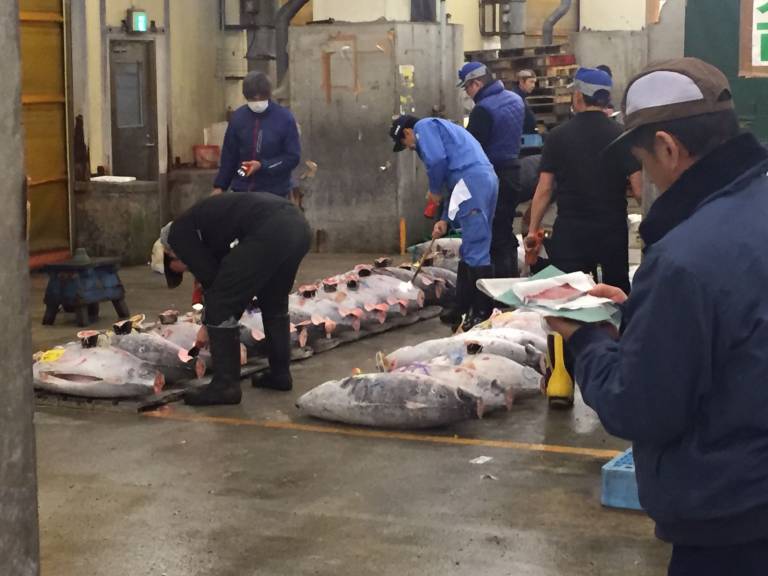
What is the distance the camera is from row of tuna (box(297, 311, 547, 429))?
23.9ft

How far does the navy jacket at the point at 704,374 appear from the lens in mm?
2650

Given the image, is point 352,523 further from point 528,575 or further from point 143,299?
point 143,299

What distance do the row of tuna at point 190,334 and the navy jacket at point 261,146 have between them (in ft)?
3.01

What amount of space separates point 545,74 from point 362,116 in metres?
8.11

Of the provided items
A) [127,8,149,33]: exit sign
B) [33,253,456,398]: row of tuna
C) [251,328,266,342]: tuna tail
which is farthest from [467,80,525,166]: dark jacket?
[127,8,149,33]: exit sign

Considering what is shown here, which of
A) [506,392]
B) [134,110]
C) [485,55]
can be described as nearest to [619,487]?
[506,392]

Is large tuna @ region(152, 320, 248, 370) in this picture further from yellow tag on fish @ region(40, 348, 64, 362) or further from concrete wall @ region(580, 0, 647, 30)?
concrete wall @ region(580, 0, 647, 30)

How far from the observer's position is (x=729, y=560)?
108 inches

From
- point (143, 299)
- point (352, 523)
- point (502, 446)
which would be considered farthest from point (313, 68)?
point (352, 523)

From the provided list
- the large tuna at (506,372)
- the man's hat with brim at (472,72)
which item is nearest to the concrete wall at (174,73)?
the man's hat with brim at (472,72)

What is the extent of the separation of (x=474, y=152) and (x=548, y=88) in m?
13.2

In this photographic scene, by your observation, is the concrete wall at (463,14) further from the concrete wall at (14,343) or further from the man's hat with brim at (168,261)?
the concrete wall at (14,343)

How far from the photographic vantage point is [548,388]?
7.92m

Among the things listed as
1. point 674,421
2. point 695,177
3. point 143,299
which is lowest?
point 143,299
